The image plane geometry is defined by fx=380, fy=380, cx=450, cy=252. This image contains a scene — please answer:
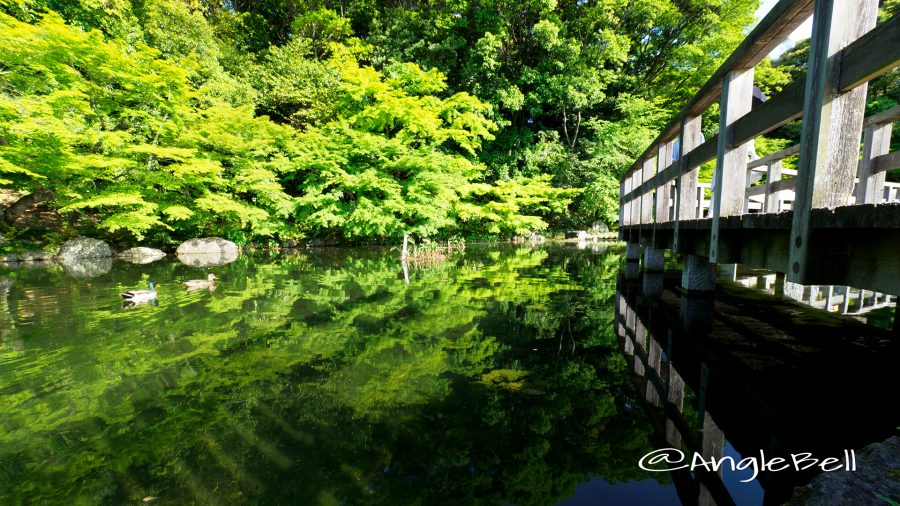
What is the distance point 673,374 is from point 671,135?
329cm

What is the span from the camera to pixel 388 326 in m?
4.88

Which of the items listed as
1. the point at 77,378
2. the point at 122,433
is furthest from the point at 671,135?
the point at 77,378

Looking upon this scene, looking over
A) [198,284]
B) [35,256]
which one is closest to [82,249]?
[35,256]

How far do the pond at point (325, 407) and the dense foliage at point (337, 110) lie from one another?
32.4 ft

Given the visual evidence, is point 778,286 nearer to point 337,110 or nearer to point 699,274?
point 699,274

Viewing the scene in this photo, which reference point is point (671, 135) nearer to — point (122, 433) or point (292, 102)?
point (122, 433)

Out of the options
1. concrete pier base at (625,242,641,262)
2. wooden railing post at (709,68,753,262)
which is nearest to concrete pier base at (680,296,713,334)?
wooden railing post at (709,68,753,262)

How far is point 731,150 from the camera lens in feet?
10.3

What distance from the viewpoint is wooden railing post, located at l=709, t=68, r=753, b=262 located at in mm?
3164

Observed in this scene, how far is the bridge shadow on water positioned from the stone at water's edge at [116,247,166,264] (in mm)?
16144

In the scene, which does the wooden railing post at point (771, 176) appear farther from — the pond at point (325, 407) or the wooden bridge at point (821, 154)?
the pond at point (325, 407)

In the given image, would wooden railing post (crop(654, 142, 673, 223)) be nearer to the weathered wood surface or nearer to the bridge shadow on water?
the bridge shadow on water

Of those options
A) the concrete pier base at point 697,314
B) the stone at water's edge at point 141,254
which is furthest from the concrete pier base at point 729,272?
the stone at water's edge at point 141,254

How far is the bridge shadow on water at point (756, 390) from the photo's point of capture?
200 centimetres
